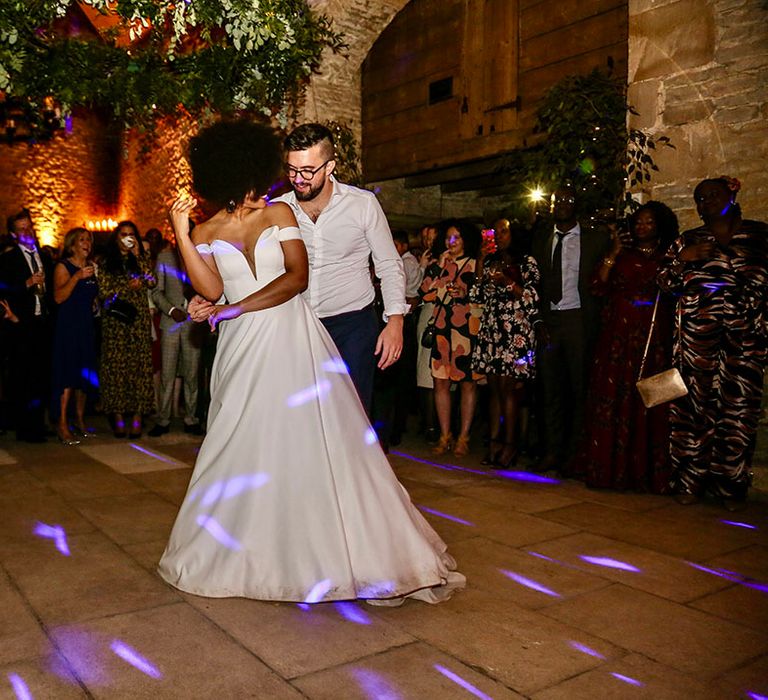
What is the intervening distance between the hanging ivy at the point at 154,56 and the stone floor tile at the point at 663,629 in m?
3.11

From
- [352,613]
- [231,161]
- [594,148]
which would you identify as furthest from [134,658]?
[594,148]

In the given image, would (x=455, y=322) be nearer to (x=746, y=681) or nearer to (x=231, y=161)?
(x=231, y=161)

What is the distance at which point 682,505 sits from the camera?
160 inches

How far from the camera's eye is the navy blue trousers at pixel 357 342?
314 centimetres

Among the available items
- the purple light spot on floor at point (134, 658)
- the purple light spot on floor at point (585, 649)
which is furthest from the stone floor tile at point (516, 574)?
the purple light spot on floor at point (134, 658)

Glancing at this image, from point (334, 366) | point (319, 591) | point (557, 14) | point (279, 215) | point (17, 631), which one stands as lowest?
point (17, 631)

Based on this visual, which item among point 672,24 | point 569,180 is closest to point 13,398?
point 569,180

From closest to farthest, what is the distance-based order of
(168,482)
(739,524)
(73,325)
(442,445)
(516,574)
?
(516,574), (739,524), (168,482), (442,445), (73,325)

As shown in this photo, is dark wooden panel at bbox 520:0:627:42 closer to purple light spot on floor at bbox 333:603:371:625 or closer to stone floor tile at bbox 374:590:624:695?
stone floor tile at bbox 374:590:624:695

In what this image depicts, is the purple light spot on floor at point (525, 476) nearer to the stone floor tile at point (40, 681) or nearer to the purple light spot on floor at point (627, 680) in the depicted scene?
the purple light spot on floor at point (627, 680)

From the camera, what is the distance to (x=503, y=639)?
2.33 meters

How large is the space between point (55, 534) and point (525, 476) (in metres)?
2.77

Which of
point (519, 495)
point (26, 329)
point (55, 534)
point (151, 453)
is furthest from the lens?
point (26, 329)

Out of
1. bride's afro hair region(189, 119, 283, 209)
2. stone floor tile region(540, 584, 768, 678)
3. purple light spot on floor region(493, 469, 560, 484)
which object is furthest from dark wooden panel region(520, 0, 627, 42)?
stone floor tile region(540, 584, 768, 678)
